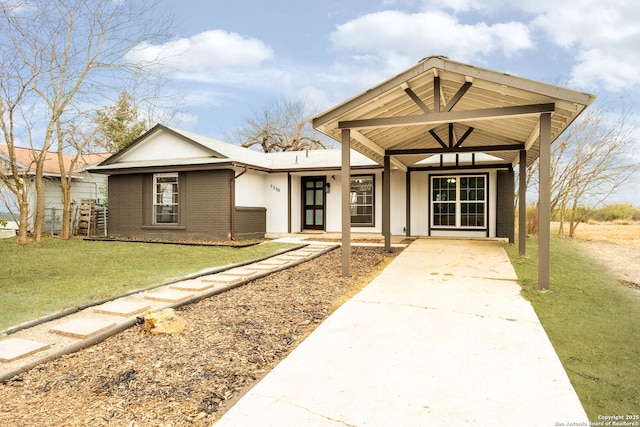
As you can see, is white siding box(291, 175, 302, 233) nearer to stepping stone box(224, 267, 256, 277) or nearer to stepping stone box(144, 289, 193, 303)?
stepping stone box(224, 267, 256, 277)

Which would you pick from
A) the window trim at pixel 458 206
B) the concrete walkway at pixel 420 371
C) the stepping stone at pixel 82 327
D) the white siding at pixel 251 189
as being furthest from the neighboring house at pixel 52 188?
the concrete walkway at pixel 420 371

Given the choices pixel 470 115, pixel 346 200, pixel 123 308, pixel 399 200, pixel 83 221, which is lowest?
pixel 123 308

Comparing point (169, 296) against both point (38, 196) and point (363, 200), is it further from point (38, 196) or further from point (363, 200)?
point (363, 200)

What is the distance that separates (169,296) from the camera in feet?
16.8

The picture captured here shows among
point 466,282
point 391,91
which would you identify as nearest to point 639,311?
point 466,282

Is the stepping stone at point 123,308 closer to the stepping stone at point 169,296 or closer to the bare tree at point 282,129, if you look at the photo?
the stepping stone at point 169,296

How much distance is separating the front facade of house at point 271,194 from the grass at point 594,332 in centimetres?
577

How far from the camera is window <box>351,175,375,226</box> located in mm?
14102

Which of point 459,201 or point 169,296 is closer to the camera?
point 169,296

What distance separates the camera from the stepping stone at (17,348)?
3.28 metres

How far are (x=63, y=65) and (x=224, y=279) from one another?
967 cm

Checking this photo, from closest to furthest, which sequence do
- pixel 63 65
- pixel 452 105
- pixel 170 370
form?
1. pixel 170 370
2. pixel 452 105
3. pixel 63 65

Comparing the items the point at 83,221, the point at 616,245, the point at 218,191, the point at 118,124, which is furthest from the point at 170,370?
the point at 118,124

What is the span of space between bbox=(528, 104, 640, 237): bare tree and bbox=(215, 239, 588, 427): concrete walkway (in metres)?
14.3
